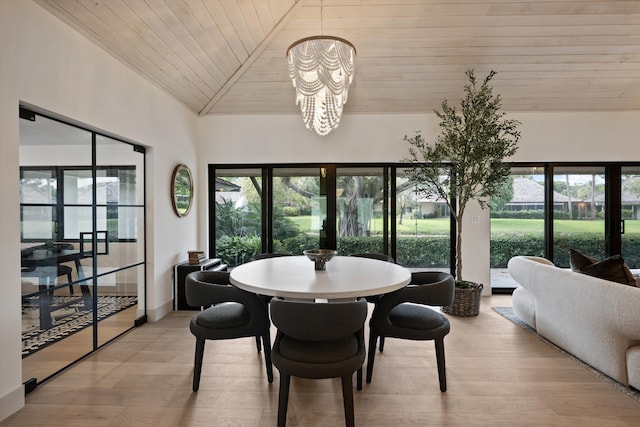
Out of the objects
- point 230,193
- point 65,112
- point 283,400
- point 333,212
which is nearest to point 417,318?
point 283,400

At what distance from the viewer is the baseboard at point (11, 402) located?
6.07 ft

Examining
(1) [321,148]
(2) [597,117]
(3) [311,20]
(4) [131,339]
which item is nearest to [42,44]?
(3) [311,20]

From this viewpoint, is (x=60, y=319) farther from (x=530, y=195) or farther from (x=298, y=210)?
(x=530, y=195)

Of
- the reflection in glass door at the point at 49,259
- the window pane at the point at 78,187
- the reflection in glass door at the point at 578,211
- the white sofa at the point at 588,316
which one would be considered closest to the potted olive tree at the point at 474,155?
the white sofa at the point at 588,316

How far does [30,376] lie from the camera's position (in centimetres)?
217

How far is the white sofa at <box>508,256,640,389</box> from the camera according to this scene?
2.08 metres

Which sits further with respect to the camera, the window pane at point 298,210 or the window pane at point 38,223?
the window pane at point 298,210

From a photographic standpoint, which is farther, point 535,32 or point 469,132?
point 469,132

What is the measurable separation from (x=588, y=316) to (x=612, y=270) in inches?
15.6

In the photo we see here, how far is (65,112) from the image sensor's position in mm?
2330

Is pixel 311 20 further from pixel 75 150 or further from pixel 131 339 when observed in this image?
pixel 131 339

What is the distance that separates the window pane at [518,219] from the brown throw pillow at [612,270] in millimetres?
2286

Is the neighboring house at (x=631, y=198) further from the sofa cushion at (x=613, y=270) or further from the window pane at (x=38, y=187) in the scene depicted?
the window pane at (x=38, y=187)

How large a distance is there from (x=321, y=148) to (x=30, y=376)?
3.79m
